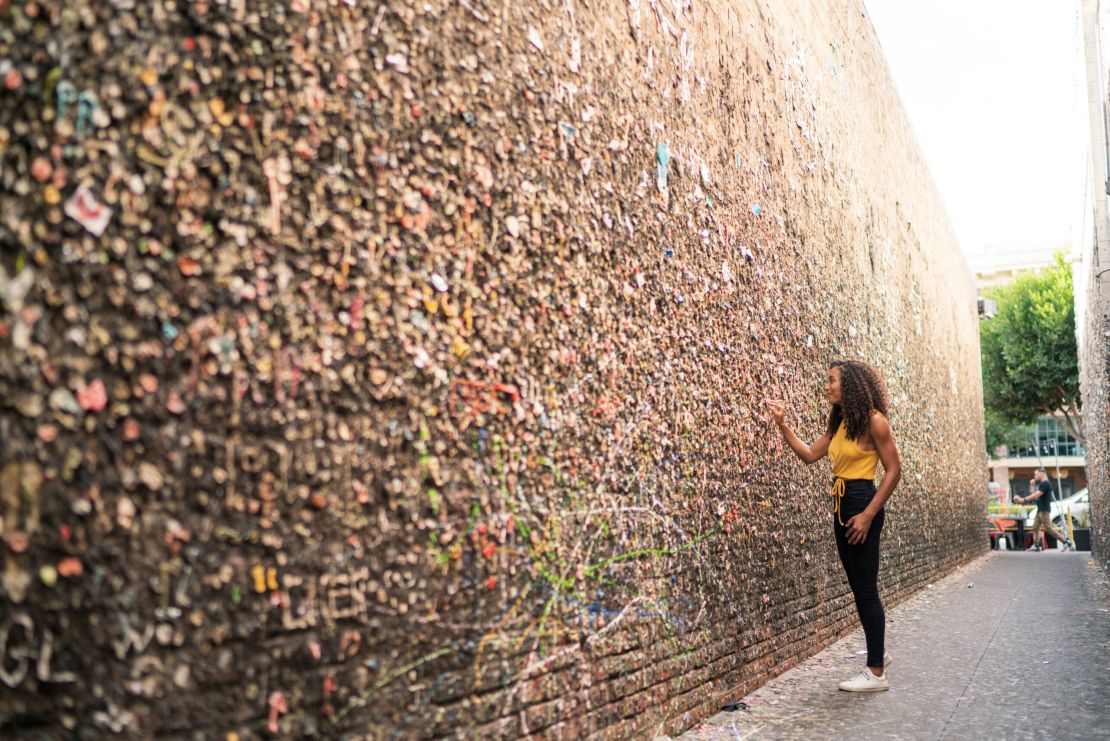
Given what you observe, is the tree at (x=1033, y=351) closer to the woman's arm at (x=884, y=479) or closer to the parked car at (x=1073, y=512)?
the parked car at (x=1073, y=512)

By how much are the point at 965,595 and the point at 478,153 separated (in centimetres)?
960

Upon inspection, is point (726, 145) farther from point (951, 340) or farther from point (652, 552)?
point (951, 340)

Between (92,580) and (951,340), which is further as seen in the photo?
(951,340)

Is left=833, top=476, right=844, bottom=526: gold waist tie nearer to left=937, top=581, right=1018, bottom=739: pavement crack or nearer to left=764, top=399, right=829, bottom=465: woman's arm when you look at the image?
left=764, top=399, right=829, bottom=465: woman's arm

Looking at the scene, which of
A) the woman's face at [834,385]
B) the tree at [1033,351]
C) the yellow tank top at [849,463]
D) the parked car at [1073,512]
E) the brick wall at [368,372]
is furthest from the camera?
the tree at [1033,351]

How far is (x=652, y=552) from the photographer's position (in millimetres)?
4098

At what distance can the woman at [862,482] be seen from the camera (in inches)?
209

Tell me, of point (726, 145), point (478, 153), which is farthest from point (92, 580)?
point (726, 145)

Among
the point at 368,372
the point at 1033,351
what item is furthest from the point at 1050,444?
the point at 368,372

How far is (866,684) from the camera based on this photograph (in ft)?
17.2

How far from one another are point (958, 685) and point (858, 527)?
3.37ft

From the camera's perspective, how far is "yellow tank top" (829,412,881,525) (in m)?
5.45

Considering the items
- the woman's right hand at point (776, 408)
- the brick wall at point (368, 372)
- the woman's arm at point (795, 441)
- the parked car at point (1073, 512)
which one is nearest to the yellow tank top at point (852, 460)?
the woman's arm at point (795, 441)

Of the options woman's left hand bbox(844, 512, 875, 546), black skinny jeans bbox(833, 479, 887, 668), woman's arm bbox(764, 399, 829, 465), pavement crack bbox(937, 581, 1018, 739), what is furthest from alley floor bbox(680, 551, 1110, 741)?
woman's arm bbox(764, 399, 829, 465)
